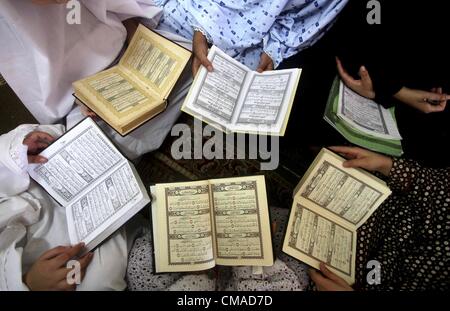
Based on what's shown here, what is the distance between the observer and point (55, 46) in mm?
1132

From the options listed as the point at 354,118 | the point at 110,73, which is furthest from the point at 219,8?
the point at 354,118

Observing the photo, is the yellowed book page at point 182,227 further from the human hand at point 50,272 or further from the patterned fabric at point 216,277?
the human hand at point 50,272

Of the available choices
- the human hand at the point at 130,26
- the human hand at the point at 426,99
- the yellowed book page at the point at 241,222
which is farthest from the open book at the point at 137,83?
the human hand at the point at 426,99

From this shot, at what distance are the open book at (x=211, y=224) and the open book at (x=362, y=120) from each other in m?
0.36

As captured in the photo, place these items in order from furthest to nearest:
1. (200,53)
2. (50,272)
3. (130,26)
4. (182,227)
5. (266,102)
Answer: (130,26) < (200,53) < (266,102) < (182,227) < (50,272)

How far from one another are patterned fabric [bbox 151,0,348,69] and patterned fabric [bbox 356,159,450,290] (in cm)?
56

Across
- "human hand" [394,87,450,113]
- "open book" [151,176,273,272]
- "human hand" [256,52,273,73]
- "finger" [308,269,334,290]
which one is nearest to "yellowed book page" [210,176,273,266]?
"open book" [151,176,273,272]

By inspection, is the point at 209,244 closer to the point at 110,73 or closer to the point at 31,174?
the point at 31,174

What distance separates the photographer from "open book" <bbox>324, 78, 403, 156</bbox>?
3.79ft

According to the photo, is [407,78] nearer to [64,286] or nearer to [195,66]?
[195,66]

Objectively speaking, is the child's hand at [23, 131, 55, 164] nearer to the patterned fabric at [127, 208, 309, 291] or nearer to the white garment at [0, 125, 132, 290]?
the white garment at [0, 125, 132, 290]

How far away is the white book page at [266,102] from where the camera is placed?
3.49ft

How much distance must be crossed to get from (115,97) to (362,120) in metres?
0.82

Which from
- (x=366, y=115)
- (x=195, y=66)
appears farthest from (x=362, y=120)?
(x=195, y=66)
